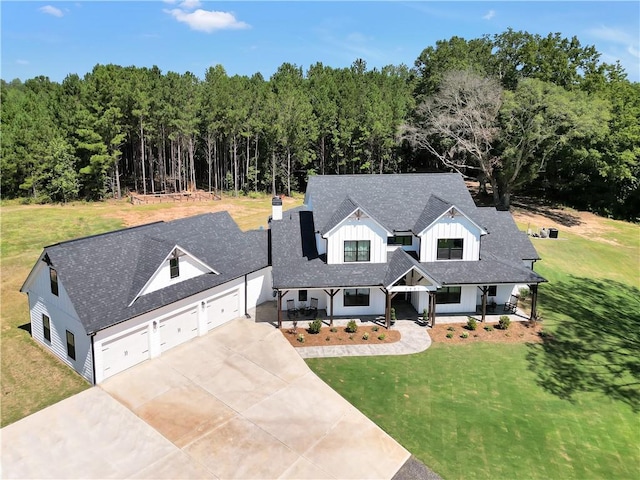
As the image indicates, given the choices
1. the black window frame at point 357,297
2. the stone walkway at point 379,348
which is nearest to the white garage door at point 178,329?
the stone walkway at point 379,348

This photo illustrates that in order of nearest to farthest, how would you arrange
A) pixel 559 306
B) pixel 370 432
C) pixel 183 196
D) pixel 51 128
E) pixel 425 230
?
pixel 370 432 → pixel 425 230 → pixel 559 306 → pixel 51 128 → pixel 183 196

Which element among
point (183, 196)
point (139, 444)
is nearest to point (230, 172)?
point (183, 196)

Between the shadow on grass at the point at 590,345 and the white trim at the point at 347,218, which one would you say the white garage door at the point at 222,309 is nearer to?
the white trim at the point at 347,218

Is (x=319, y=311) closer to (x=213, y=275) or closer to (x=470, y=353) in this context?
(x=213, y=275)

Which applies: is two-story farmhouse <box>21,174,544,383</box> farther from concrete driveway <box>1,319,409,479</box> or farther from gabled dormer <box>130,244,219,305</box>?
concrete driveway <box>1,319,409,479</box>

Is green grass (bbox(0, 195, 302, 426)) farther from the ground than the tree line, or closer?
closer

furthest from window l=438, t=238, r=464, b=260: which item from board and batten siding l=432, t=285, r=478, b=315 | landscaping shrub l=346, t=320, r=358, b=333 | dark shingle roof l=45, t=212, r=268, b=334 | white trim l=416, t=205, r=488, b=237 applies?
dark shingle roof l=45, t=212, r=268, b=334

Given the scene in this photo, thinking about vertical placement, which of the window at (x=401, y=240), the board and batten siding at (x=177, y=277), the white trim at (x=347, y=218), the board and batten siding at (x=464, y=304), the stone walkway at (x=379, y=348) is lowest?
the stone walkway at (x=379, y=348)
